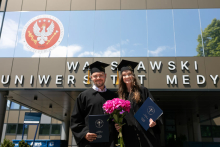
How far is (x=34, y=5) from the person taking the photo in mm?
9648

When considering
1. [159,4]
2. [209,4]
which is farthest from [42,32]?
[209,4]

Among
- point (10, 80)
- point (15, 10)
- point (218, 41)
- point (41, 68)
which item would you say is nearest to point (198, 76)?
point (218, 41)

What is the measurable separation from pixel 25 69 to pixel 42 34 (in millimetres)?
1822

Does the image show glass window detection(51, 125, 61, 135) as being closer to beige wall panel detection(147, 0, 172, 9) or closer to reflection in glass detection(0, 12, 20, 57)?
reflection in glass detection(0, 12, 20, 57)

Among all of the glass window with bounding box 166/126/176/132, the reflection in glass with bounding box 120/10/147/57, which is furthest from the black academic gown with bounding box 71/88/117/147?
the glass window with bounding box 166/126/176/132

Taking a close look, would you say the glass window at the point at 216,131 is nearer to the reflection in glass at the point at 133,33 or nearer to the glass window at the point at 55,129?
the reflection in glass at the point at 133,33

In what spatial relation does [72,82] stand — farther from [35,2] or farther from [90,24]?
[35,2]

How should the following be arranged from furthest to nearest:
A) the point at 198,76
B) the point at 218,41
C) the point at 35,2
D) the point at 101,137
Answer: the point at 35,2 < the point at 218,41 < the point at 198,76 < the point at 101,137

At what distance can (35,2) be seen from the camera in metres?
9.70

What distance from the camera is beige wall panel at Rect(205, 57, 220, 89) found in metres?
8.39

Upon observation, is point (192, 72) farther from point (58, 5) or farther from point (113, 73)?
point (58, 5)

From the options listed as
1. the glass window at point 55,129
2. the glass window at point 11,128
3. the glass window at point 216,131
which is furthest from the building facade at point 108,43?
the glass window at point 11,128

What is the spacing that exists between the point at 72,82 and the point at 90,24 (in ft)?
9.60

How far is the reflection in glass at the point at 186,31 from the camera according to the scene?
884 cm
